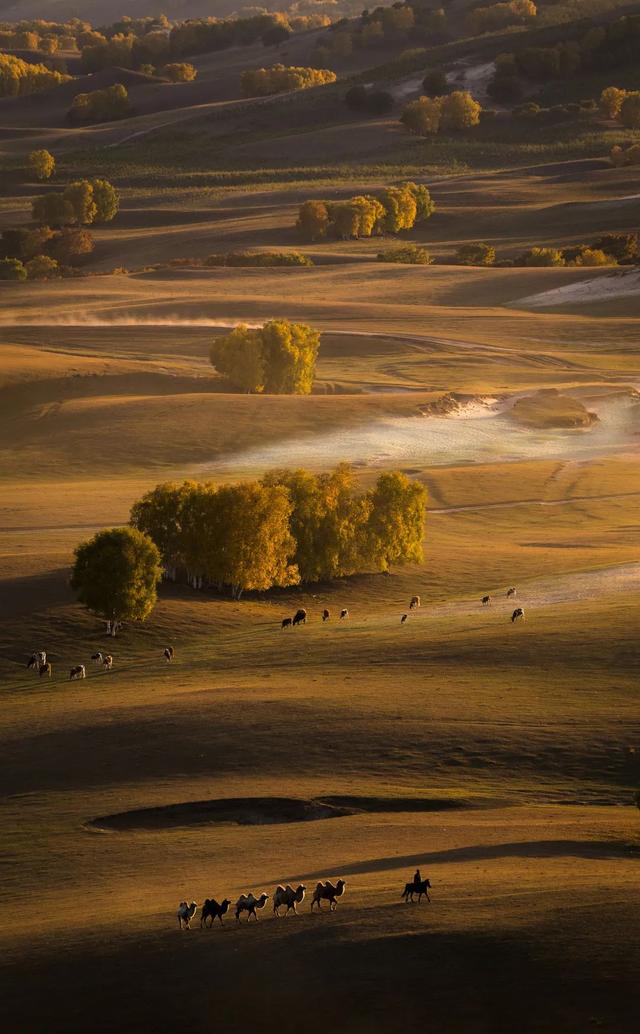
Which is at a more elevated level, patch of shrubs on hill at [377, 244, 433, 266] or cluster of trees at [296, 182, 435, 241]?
cluster of trees at [296, 182, 435, 241]

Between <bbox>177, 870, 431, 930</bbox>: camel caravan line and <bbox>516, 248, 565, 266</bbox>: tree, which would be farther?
<bbox>516, 248, 565, 266</bbox>: tree

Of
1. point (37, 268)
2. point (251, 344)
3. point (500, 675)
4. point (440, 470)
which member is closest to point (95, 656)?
point (500, 675)

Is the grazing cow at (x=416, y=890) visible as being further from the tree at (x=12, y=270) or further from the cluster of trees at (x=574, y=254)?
the cluster of trees at (x=574, y=254)

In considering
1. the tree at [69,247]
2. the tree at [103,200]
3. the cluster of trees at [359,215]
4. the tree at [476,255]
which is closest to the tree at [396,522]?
the tree at [476,255]

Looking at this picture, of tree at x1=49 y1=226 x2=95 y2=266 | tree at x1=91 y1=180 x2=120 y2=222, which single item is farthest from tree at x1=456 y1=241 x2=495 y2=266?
tree at x1=91 y1=180 x2=120 y2=222

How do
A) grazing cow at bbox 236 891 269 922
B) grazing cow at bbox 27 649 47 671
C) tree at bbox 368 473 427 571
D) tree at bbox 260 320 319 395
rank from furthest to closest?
tree at bbox 260 320 319 395, tree at bbox 368 473 427 571, grazing cow at bbox 27 649 47 671, grazing cow at bbox 236 891 269 922

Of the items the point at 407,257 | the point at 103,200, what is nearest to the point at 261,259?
the point at 407,257

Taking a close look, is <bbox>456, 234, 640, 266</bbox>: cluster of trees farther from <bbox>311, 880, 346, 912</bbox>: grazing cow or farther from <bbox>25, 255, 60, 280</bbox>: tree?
<bbox>311, 880, 346, 912</bbox>: grazing cow
